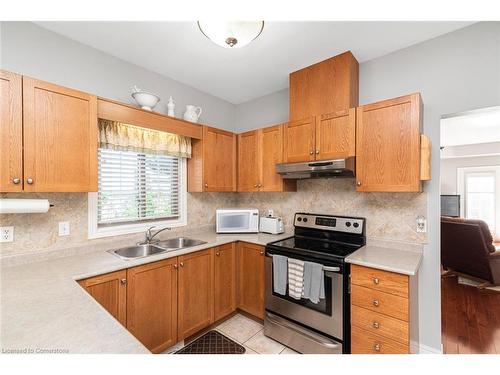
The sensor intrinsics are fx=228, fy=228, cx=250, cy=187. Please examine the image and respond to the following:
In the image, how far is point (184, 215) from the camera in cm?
274

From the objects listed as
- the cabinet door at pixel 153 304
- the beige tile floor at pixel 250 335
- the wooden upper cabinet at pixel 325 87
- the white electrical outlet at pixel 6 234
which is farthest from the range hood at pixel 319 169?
the white electrical outlet at pixel 6 234

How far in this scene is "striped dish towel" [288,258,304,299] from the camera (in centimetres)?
191

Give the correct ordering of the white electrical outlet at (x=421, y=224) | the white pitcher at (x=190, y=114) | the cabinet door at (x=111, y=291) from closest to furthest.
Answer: the cabinet door at (x=111, y=291), the white electrical outlet at (x=421, y=224), the white pitcher at (x=190, y=114)

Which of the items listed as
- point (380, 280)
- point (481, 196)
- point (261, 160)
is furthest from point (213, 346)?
point (481, 196)

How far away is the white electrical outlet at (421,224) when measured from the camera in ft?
6.19

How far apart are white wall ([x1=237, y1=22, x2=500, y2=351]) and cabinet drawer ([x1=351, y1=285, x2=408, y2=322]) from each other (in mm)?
584

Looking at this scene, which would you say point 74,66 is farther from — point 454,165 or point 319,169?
point 454,165

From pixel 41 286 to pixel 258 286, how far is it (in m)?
1.71

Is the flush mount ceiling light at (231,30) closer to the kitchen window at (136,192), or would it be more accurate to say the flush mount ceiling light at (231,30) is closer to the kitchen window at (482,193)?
the kitchen window at (136,192)

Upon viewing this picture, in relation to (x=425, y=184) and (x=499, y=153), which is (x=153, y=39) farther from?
(x=499, y=153)

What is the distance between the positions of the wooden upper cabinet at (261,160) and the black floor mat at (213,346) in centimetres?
155

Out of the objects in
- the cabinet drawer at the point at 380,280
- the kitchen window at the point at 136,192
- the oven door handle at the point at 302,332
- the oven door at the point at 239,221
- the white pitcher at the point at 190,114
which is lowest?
the oven door handle at the point at 302,332

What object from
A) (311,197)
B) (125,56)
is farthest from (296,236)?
(125,56)

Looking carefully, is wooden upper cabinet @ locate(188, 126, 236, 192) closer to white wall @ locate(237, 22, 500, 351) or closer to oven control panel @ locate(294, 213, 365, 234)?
oven control panel @ locate(294, 213, 365, 234)
